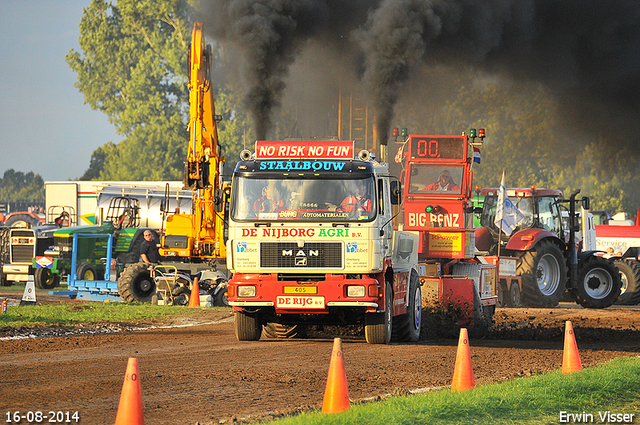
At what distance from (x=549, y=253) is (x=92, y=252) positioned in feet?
45.0

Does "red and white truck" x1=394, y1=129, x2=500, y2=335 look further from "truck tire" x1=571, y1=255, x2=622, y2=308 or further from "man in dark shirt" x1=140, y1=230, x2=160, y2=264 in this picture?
"man in dark shirt" x1=140, y1=230, x2=160, y2=264

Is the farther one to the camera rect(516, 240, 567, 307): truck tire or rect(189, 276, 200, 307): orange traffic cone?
rect(516, 240, 567, 307): truck tire

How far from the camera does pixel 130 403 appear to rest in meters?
5.66

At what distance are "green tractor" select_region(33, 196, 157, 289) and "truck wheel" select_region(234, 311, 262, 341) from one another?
40.1 ft

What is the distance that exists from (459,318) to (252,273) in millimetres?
5005

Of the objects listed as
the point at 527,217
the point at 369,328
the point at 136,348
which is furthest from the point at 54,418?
the point at 527,217

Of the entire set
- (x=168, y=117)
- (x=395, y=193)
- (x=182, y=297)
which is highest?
(x=168, y=117)

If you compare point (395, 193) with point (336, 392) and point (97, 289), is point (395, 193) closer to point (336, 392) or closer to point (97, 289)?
point (336, 392)

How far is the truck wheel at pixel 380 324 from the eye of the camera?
1262cm

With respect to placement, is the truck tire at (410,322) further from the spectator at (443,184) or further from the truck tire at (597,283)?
the truck tire at (597,283)

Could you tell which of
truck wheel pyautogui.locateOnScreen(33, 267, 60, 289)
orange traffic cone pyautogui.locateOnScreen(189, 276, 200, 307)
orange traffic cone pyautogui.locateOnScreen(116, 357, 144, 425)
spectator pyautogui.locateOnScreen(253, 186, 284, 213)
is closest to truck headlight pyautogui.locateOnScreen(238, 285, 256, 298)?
spectator pyautogui.locateOnScreen(253, 186, 284, 213)

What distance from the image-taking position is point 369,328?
12.7 m

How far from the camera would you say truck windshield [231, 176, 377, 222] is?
1219 centimetres
